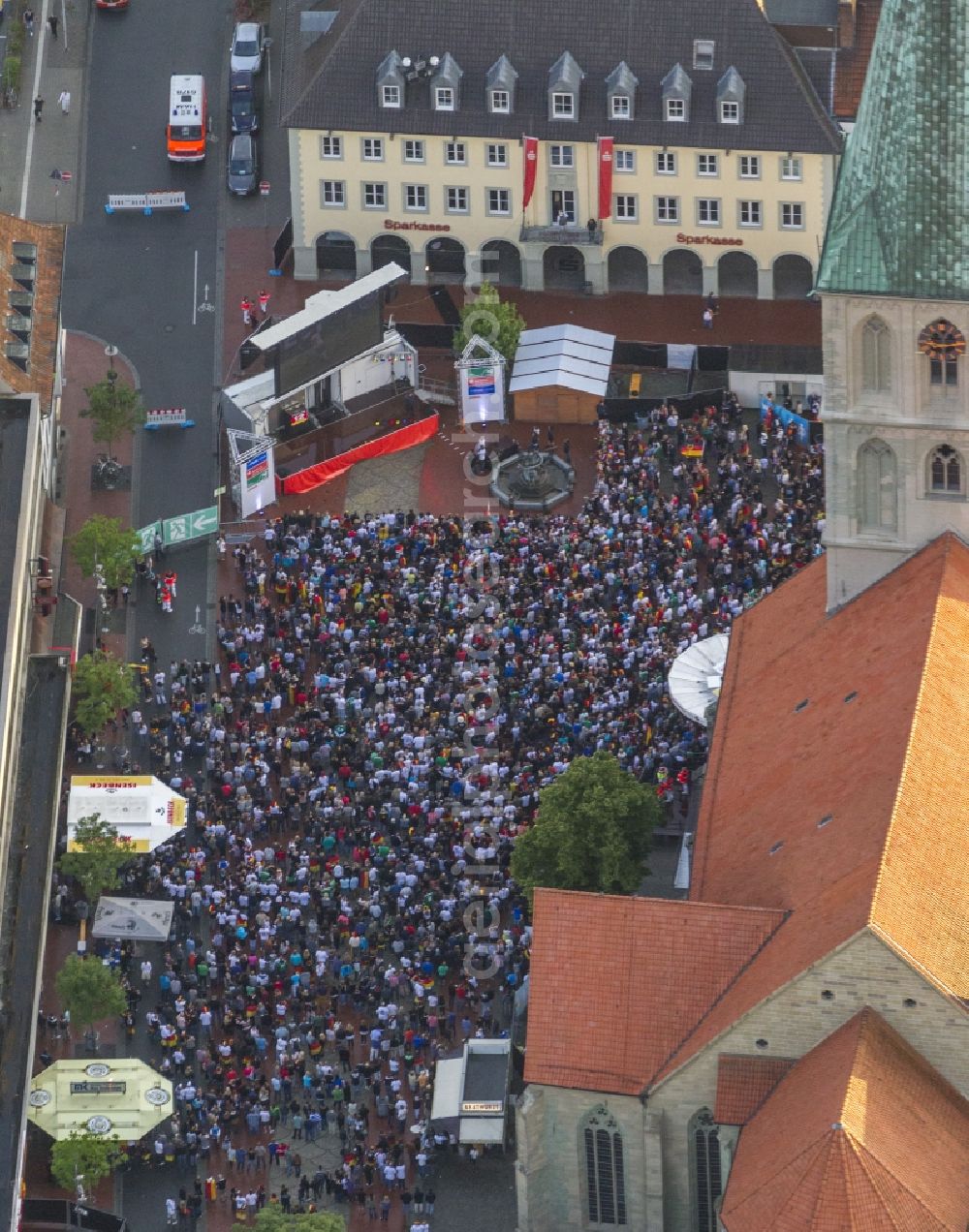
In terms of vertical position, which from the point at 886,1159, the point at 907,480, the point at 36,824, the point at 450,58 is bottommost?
the point at 886,1159

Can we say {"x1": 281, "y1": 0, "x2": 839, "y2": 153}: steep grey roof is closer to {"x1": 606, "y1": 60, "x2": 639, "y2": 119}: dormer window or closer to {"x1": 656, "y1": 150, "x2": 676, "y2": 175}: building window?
{"x1": 606, "y1": 60, "x2": 639, "y2": 119}: dormer window

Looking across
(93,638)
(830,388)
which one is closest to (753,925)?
(830,388)

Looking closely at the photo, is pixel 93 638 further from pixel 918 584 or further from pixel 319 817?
pixel 918 584

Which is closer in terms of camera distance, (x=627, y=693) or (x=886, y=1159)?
(x=886, y=1159)

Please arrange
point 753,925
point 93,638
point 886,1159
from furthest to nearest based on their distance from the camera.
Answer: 1. point 93,638
2. point 753,925
3. point 886,1159

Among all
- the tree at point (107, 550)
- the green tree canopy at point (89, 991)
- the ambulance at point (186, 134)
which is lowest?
the green tree canopy at point (89, 991)

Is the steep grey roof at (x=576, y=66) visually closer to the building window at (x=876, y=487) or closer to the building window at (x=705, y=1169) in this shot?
the building window at (x=876, y=487)

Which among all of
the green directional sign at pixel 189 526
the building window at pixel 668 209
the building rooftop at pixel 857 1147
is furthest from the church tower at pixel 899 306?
the building window at pixel 668 209
